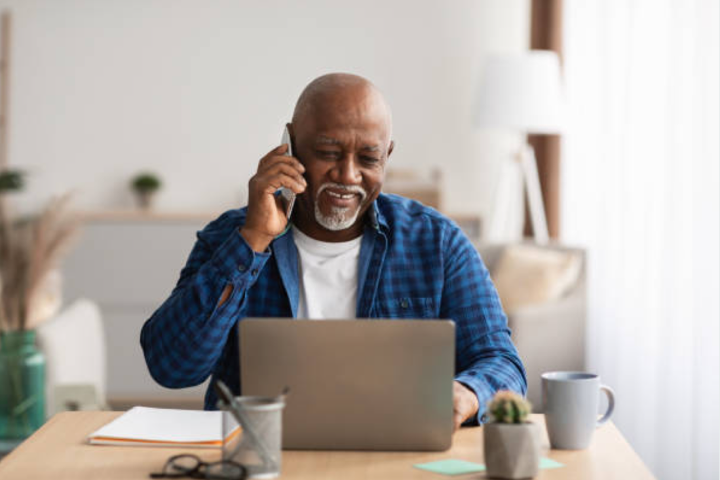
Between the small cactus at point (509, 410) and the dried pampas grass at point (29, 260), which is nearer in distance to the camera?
the small cactus at point (509, 410)

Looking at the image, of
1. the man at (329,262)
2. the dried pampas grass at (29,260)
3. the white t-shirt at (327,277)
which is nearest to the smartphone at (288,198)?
the man at (329,262)

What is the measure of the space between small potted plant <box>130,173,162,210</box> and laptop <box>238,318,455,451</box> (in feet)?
14.7

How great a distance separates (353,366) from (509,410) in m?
0.21

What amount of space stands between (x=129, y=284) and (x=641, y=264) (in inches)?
112

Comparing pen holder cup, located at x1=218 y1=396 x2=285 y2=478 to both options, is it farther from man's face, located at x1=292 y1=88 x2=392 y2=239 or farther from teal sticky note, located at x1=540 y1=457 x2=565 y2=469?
man's face, located at x1=292 y1=88 x2=392 y2=239

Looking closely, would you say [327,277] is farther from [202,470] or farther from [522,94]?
[522,94]

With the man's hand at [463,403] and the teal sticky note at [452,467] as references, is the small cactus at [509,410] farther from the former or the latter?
the man's hand at [463,403]

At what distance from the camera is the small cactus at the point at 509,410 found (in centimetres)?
134

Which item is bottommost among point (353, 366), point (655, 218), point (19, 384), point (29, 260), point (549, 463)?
point (19, 384)

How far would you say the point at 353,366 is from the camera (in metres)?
1.39

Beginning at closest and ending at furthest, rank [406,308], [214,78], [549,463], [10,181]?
[549,463] < [406,308] < [10,181] < [214,78]

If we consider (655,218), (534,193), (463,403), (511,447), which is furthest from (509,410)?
(534,193)

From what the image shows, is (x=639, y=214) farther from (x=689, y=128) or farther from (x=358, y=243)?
(x=358, y=243)

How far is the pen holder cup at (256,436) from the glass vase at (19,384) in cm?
167
